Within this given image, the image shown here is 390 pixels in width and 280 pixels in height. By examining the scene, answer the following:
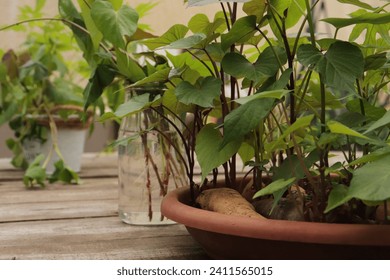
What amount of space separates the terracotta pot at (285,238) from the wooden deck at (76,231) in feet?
0.32

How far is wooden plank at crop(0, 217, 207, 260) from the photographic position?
2.13 ft

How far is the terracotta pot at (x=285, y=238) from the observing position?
0.47 meters

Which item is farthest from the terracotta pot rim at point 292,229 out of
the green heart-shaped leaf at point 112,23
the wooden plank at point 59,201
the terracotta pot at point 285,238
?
the wooden plank at point 59,201

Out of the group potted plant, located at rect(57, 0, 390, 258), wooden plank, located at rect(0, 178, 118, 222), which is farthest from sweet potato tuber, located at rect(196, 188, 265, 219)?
wooden plank, located at rect(0, 178, 118, 222)

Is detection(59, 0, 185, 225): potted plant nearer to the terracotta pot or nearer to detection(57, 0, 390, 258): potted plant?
detection(57, 0, 390, 258): potted plant

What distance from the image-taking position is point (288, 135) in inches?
22.7

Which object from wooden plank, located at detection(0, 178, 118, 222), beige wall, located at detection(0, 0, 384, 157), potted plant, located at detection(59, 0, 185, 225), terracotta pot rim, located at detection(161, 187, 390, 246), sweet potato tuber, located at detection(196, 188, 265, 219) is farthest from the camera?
beige wall, located at detection(0, 0, 384, 157)

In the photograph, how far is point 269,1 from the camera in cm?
57

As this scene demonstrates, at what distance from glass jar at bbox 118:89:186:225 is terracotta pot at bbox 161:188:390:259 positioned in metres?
0.26

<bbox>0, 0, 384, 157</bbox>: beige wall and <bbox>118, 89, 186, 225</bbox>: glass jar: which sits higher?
<bbox>0, 0, 384, 157</bbox>: beige wall

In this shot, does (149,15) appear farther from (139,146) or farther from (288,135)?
(288,135)

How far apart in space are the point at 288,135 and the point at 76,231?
37 cm

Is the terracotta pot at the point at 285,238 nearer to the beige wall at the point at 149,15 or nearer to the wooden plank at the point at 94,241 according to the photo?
the wooden plank at the point at 94,241

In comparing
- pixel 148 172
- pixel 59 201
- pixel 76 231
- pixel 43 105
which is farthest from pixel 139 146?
pixel 43 105
